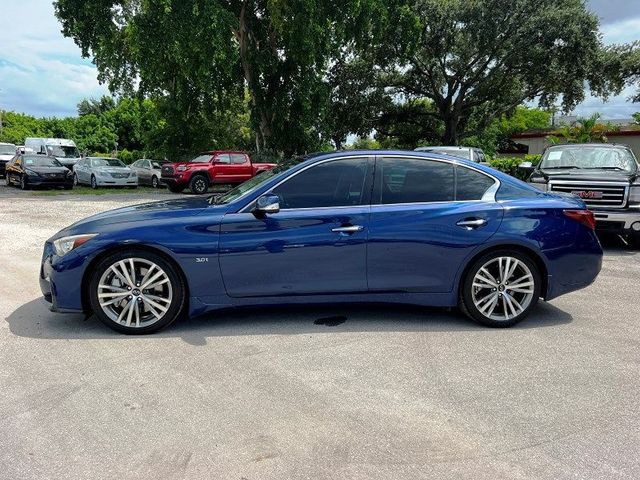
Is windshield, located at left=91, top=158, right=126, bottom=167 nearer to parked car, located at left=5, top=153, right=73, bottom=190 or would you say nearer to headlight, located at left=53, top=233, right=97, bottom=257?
parked car, located at left=5, top=153, right=73, bottom=190

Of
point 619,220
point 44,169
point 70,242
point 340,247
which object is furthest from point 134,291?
point 44,169

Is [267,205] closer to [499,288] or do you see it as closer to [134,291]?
[134,291]

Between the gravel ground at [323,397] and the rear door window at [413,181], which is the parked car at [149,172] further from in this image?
the rear door window at [413,181]

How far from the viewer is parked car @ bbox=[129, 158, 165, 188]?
25203 mm

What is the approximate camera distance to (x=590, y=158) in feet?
31.9

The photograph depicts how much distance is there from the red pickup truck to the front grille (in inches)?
548

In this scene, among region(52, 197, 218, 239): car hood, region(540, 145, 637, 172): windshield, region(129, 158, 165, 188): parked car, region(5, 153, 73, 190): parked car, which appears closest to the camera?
region(52, 197, 218, 239): car hood

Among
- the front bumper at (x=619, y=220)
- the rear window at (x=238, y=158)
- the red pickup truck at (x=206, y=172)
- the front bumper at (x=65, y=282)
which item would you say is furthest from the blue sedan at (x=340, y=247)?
the rear window at (x=238, y=158)

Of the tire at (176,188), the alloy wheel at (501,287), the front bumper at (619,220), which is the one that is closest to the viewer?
the alloy wheel at (501,287)

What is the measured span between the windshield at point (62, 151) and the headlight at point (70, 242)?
27.5 meters

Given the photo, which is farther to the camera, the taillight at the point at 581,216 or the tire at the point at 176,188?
the tire at the point at 176,188

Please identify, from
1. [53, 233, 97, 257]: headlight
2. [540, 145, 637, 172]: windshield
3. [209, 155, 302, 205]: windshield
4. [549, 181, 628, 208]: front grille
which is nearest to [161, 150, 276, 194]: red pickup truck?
[540, 145, 637, 172]: windshield

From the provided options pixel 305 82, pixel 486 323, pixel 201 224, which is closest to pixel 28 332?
pixel 201 224

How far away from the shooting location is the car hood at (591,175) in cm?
859
